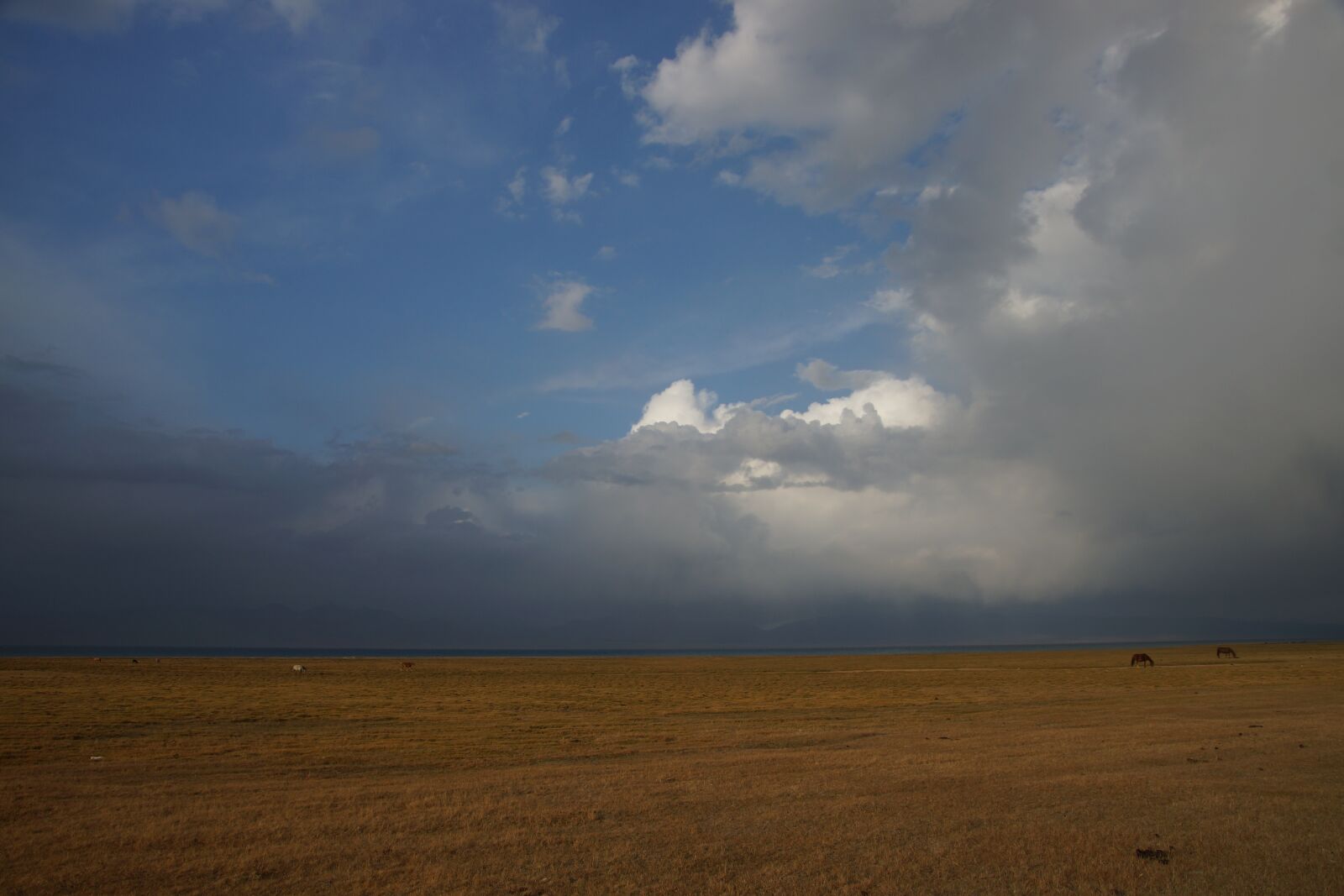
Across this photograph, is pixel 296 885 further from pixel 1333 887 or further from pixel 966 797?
pixel 1333 887

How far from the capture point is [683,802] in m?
15.0

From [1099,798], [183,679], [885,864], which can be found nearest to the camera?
[885,864]

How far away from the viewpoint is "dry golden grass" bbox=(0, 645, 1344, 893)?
34.7 feet

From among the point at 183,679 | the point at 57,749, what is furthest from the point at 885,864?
the point at 183,679

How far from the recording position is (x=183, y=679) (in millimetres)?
63656

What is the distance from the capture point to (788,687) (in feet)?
182

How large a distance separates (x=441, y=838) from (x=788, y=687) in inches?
1801

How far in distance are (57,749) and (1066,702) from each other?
39.0m

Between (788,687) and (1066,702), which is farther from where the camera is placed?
(788,687)

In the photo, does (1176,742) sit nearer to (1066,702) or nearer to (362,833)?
(1066,702)

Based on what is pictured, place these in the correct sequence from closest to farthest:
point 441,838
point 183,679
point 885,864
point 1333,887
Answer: point 1333,887 → point 885,864 → point 441,838 → point 183,679

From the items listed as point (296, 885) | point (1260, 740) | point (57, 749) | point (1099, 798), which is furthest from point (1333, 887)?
point (57, 749)

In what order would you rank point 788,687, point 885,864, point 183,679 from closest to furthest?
point 885,864 < point 788,687 < point 183,679

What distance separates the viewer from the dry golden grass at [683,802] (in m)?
10.6
